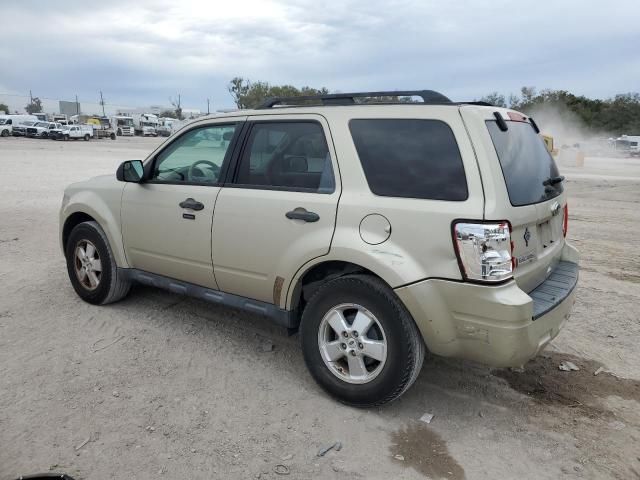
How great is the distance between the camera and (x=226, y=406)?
338cm

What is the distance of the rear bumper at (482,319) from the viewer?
282 centimetres

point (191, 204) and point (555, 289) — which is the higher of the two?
point (191, 204)

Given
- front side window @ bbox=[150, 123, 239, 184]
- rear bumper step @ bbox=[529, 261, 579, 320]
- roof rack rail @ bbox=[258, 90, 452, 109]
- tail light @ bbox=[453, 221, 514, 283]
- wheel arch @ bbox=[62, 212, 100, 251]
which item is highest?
roof rack rail @ bbox=[258, 90, 452, 109]

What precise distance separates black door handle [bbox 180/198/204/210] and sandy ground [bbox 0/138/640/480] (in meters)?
1.14

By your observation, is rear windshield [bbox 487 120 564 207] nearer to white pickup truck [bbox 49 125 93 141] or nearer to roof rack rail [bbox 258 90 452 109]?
roof rack rail [bbox 258 90 452 109]

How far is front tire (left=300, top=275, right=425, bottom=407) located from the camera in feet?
10.2

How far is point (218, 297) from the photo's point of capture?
13.2 ft

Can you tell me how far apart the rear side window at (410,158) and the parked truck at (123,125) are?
2689 inches

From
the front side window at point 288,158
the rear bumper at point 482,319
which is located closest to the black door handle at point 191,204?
the front side window at point 288,158

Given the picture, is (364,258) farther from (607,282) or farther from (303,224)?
(607,282)

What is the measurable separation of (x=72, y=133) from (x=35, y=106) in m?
70.5

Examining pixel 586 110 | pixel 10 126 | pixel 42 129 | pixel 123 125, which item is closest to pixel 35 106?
pixel 123 125

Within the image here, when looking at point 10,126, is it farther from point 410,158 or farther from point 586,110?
point 586,110

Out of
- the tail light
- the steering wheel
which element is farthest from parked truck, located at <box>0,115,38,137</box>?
the tail light
